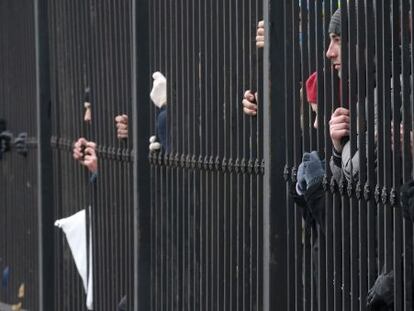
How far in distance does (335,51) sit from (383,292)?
3.58 feet

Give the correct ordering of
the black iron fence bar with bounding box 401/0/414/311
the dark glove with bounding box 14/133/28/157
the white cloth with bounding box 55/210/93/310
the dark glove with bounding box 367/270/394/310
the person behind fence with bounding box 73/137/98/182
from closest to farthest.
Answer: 1. the black iron fence bar with bounding box 401/0/414/311
2. the dark glove with bounding box 367/270/394/310
3. the person behind fence with bounding box 73/137/98/182
4. the white cloth with bounding box 55/210/93/310
5. the dark glove with bounding box 14/133/28/157

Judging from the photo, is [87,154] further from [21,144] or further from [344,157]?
[344,157]

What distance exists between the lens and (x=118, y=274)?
979cm

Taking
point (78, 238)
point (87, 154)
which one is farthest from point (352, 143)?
point (78, 238)

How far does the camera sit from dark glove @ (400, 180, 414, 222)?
18.4ft

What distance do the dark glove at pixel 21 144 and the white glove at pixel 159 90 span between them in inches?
147

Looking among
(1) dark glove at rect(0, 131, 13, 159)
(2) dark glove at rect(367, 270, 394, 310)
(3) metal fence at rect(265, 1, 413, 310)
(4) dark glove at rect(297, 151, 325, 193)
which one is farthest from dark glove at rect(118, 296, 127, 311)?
(1) dark glove at rect(0, 131, 13, 159)

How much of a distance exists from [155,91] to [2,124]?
483cm

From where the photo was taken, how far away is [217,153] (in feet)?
27.0

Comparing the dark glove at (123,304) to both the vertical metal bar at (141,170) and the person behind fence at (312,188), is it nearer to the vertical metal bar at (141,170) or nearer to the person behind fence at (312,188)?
the vertical metal bar at (141,170)

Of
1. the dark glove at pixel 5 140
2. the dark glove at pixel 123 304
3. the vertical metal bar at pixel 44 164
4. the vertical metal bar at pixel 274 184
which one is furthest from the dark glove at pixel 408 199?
the dark glove at pixel 5 140

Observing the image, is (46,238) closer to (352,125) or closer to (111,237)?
(111,237)

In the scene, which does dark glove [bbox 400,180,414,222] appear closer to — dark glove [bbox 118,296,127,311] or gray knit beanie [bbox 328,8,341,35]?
gray knit beanie [bbox 328,8,341,35]

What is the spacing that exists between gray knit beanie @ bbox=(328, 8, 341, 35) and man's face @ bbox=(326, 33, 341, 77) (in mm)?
18
